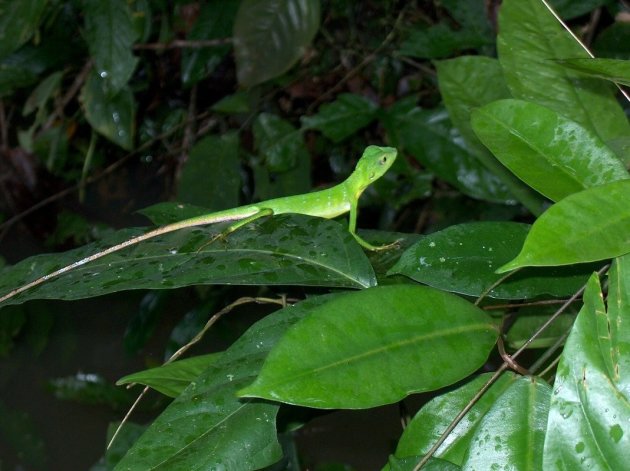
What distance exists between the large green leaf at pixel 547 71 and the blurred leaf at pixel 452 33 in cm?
114

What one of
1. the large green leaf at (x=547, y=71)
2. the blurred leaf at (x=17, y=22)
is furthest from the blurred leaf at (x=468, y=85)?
the blurred leaf at (x=17, y=22)

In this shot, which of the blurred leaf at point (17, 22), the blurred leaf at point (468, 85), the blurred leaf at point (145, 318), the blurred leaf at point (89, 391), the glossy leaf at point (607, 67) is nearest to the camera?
the glossy leaf at point (607, 67)

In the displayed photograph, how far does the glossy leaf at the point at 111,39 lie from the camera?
202 cm

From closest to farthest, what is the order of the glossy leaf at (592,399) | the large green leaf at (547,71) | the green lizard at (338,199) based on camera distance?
the glossy leaf at (592,399) → the large green leaf at (547,71) → the green lizard at (338,199)

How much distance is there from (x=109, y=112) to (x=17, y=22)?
18.9 inches

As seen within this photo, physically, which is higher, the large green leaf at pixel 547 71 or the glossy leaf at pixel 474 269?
the large green leaf at pixel 547 71

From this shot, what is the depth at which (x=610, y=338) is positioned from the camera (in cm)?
55

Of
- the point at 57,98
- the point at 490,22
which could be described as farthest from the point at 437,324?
the point at 57,98

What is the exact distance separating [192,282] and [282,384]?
0.23m

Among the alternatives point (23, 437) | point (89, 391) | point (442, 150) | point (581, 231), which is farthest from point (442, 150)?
point (23, 437)

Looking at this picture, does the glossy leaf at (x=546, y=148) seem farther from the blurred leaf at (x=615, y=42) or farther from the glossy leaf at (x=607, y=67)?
the blurred leaf at (x=615, y=42)

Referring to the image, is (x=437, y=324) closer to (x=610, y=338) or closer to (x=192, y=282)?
(x=610, y=338)

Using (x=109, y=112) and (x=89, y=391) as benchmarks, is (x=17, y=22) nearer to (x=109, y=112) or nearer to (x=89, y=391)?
(x=109, y=112)

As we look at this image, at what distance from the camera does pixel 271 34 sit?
6.70 feet
